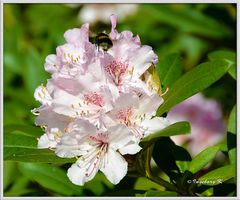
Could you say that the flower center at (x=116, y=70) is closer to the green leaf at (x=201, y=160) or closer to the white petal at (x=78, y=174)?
the white petal at (x=78, y=174)

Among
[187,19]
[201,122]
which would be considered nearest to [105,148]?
[201,122]

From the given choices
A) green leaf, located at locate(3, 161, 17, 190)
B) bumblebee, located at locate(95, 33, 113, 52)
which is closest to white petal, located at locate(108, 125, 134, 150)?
bumblebee, located at locate(95, 33, 113, 52)

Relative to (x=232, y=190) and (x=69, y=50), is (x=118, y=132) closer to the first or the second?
(x=69, y=50)

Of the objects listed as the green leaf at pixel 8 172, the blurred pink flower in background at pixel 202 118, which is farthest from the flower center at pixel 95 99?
the blurred pink flower in background at pixel 202 118

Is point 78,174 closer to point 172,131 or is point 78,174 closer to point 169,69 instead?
point 172,131

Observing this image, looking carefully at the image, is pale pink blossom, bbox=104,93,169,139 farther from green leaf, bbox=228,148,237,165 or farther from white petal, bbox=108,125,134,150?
green leaf, bbox=228,148,237,165

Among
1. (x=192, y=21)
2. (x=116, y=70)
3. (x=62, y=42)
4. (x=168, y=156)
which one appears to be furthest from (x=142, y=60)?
(x=192, y=21)
